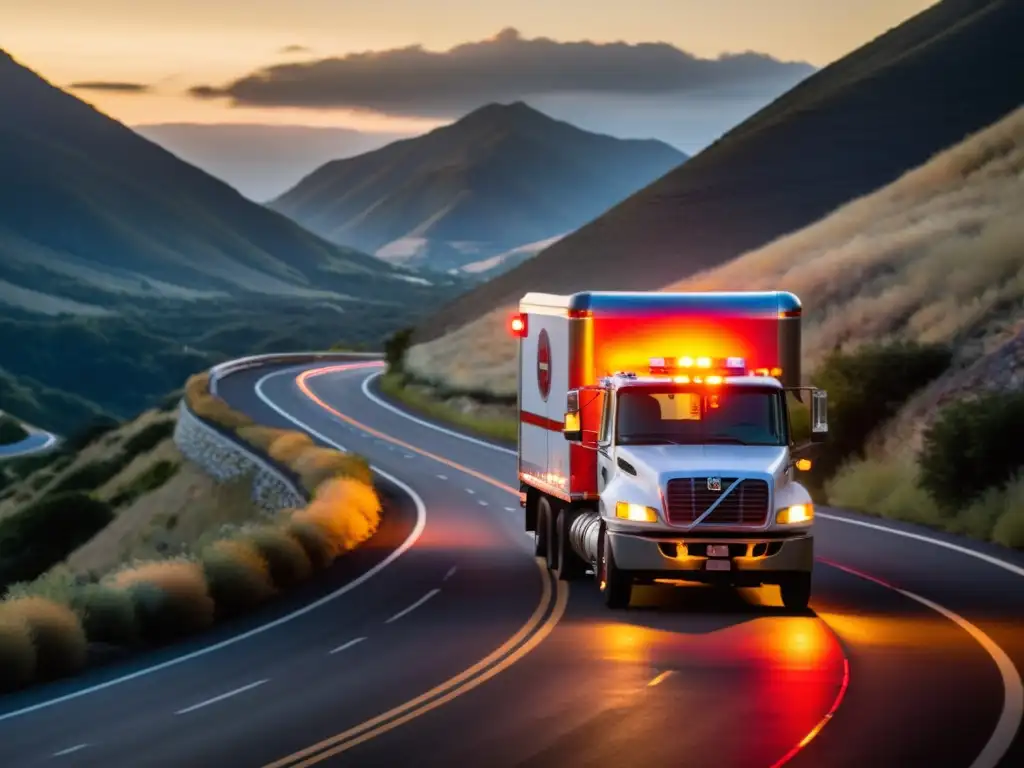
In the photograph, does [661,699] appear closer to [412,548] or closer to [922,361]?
[412,548]

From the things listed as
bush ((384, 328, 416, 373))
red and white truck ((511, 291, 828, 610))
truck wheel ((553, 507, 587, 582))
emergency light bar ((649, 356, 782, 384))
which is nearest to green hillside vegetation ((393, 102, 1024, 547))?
bush ((384, 328, 416, 373))

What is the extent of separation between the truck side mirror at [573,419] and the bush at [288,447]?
30.9 m

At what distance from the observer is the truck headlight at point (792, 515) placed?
2367cm

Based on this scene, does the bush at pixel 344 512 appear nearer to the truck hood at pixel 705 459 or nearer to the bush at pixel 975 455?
the bush at pixel 975 455

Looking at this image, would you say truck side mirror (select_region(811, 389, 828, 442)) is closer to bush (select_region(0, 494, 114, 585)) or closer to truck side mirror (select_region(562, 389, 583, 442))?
truck side mirror (select_region(562, 389, 583, 442))

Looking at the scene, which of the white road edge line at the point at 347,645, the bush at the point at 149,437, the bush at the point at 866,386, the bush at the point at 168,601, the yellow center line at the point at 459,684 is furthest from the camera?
the bush at the point at 149,437

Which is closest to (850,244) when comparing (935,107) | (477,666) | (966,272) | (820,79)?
(966,272)

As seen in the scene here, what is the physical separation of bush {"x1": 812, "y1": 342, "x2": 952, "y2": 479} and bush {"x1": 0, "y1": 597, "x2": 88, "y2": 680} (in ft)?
85.2

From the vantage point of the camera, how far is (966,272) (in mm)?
58969

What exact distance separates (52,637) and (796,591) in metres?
8.60

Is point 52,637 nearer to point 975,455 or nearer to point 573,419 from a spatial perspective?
point 573,419

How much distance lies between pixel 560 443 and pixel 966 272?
112 feet

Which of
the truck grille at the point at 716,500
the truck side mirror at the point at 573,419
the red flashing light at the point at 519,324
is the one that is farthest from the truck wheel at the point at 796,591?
the red flashing light at the point at 519,324

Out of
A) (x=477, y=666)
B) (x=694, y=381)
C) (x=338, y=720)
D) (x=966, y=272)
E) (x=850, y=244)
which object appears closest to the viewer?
(x=338, y=720)
